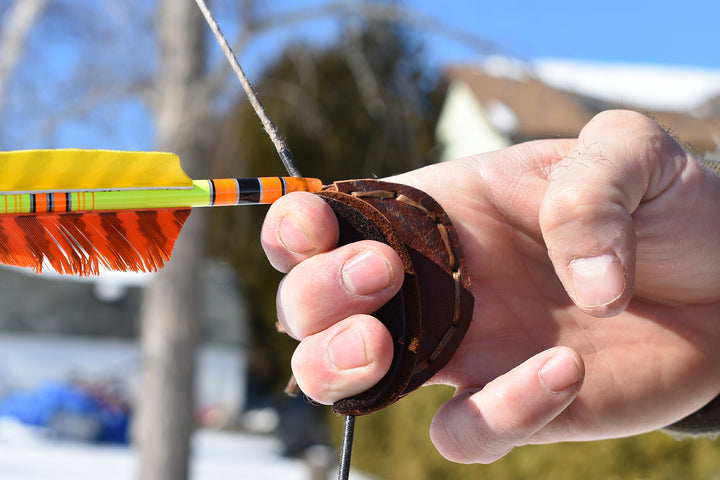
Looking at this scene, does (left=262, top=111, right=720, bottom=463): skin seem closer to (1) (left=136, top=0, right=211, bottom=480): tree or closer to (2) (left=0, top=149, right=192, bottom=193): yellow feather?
(2) (left=0, top=149, right=192, bottom=193): yellow feather

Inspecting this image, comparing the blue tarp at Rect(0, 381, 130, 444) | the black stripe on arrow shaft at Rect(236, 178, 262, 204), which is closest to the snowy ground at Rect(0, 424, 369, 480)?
the blue tarp at Rect(0, 381, 130, 444)

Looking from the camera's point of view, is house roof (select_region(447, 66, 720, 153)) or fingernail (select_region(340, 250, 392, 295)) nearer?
fingernail (select_region(340, 250, 392, 295))

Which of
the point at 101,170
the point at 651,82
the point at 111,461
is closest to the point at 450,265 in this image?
the point at 101,170

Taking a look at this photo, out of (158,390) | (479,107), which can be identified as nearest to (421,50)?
(479,107)

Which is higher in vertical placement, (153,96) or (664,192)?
(153,96)

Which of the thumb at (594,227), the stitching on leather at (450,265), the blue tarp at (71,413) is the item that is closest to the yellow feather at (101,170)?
the stitching on leather at (450,265)

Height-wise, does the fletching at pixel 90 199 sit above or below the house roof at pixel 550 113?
below

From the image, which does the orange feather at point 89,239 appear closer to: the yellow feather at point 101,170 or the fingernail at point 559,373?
the yellow feather at point 101,170

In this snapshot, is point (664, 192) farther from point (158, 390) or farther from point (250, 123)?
point (250, 123)
